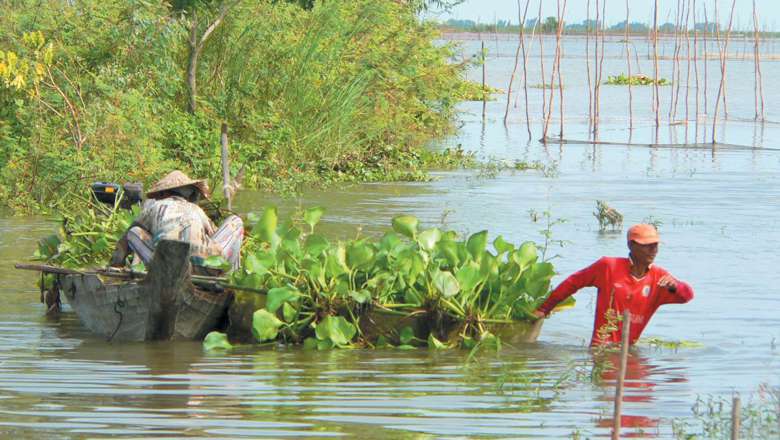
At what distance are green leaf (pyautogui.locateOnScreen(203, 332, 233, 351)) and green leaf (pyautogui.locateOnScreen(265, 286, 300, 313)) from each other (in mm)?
387

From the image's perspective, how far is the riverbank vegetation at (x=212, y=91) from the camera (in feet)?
44.8

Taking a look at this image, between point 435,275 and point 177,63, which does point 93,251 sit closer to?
point 435,275

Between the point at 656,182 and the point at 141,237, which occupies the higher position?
the point at 141,237

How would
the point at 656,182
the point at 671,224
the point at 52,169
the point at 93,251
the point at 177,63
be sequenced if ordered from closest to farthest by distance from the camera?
the point at 93,251, the point at 52,169, the point at 671,224, the point at 177,63, the point at 656,182

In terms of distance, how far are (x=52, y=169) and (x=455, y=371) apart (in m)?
7.72

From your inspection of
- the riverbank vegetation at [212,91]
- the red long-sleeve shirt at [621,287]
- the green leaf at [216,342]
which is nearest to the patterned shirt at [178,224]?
the green leaf at [216,342]

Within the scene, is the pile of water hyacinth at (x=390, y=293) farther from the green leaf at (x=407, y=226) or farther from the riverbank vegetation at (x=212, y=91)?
the riverbank vegetation at (x=212, y=91)

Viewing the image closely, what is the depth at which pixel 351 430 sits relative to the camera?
17.9 ft

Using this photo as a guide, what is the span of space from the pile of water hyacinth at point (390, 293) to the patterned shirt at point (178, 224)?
0.33 m

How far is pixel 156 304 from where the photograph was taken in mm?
7660

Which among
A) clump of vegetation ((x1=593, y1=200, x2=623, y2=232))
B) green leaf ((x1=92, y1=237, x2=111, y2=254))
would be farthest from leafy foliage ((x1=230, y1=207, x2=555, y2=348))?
clump of vegetation ((x1=593, y1=200, x2=623, y2=232))

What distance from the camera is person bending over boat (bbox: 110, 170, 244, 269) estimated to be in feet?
25.9

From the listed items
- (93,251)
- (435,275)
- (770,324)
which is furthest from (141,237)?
(770,324)

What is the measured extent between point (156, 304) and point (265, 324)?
707 mm
